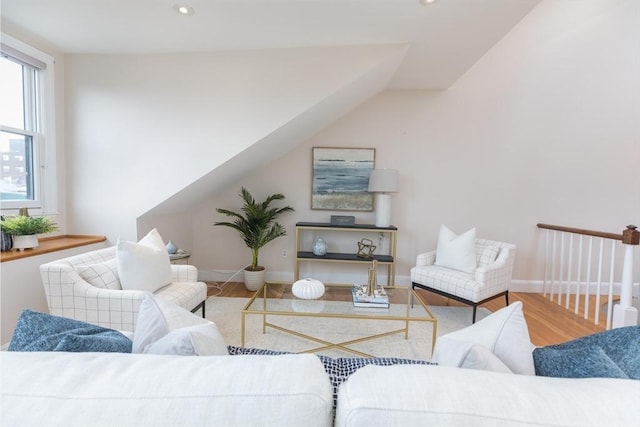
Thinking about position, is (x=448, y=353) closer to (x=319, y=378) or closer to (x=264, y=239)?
(x=319, y=378)

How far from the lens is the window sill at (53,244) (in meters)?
1.97

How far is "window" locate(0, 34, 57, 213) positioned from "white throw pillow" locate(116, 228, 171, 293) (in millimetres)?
1294

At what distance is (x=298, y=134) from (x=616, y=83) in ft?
12.7

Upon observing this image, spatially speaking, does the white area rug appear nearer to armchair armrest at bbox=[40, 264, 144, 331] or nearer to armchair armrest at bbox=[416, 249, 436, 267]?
armchair armrest at bbox=[416, 249, 436, 267]

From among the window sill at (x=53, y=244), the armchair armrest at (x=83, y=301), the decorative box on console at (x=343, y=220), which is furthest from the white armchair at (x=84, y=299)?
the decorative box on console at (x=343, y=220)

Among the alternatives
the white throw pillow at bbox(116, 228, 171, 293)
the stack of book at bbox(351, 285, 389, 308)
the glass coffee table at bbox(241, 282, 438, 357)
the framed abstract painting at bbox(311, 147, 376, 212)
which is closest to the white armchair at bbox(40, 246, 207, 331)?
the white throw pillow at bbox(116, 228, 171, 293)

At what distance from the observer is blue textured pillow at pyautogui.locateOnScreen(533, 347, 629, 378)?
2.29 feet

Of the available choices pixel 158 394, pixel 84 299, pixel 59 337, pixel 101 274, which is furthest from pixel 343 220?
pixel 158 394

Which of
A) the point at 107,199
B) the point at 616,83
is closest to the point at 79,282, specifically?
→ the point at 107,199

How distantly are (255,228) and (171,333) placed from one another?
8.67 feet

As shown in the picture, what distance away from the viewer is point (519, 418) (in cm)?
52

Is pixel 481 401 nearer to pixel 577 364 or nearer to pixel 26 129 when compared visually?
pixel 577 364

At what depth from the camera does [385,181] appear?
10.9 feet

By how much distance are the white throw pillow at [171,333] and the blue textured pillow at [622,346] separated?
3.38 ft
